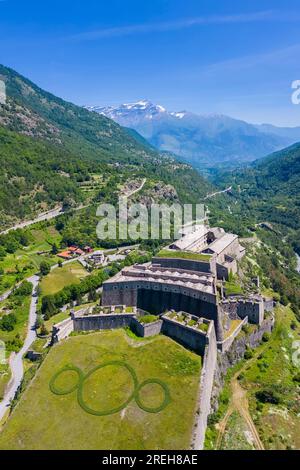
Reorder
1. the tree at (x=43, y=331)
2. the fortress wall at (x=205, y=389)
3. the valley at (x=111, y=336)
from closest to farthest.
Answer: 1. the fortress wall at (x=205, y=389)
2. the valley at (x=111, y=336)
3. the tree at (x=43, y=331)

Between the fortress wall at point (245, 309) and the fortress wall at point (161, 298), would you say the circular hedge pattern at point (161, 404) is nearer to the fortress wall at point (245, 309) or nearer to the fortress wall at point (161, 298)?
the fortress wall at point (161, 298)

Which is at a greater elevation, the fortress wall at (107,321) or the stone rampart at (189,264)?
the stone rampart at (189,264)

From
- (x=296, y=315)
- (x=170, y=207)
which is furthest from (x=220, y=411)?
(x=170, y=207)

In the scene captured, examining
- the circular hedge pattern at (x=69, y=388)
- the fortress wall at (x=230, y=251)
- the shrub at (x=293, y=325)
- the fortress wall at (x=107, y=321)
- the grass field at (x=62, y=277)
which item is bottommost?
the shrub at (x=293, y=325)

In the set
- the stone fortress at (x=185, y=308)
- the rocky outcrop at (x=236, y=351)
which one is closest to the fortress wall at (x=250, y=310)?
the stone fortress at (x=185, y=308)

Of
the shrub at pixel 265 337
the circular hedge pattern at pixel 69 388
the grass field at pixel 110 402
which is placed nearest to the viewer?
the grass field at pixel 110 402
